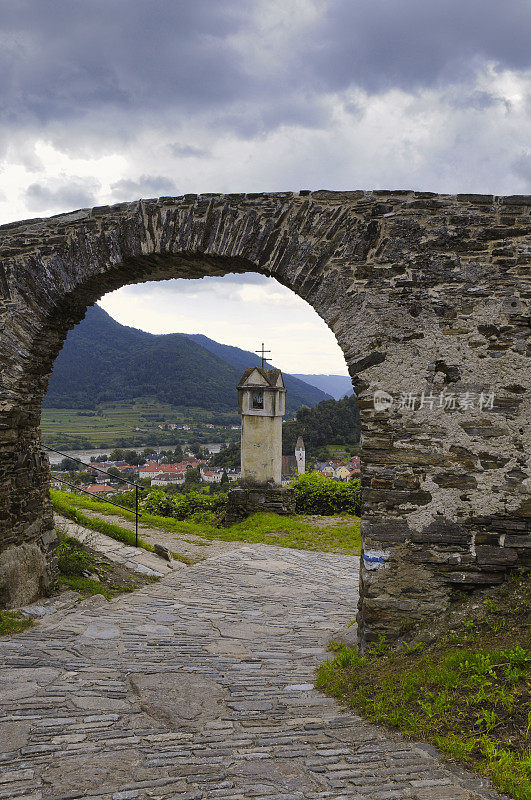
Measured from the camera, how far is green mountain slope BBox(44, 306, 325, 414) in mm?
76375

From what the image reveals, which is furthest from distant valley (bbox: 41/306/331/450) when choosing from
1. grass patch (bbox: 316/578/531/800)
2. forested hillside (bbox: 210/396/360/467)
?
grass patch (bbox: 316/578/531/800)

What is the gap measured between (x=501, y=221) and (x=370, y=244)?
1058 millimetres

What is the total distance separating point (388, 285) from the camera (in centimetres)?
437

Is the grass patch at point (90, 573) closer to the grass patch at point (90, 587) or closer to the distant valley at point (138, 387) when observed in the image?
the grass patch at point (90, 587)

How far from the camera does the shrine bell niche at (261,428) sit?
38.6 feet

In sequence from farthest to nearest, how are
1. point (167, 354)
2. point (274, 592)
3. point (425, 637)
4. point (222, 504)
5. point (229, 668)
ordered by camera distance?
point (167, 354) < point (222, 504) < point (274, 592) < point (229, 668) < point (425, 637)

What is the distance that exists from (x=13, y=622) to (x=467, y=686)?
4157 millimetres

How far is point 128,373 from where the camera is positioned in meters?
81.9

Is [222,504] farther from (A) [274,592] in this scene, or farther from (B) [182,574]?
(A) [274,592]

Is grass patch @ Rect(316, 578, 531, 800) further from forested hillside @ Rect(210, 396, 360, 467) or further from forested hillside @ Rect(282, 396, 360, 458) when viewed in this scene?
forested hillside @ Rect(282, 396, 360, 458)

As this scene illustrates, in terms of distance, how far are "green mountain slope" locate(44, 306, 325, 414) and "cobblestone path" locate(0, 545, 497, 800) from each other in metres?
71.9

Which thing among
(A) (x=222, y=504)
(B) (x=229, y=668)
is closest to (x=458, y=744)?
(B) (x=229, y=668)

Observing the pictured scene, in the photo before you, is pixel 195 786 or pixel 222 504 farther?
pixel 222 504

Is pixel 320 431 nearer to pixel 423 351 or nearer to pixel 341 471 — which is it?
pixel 341 471
